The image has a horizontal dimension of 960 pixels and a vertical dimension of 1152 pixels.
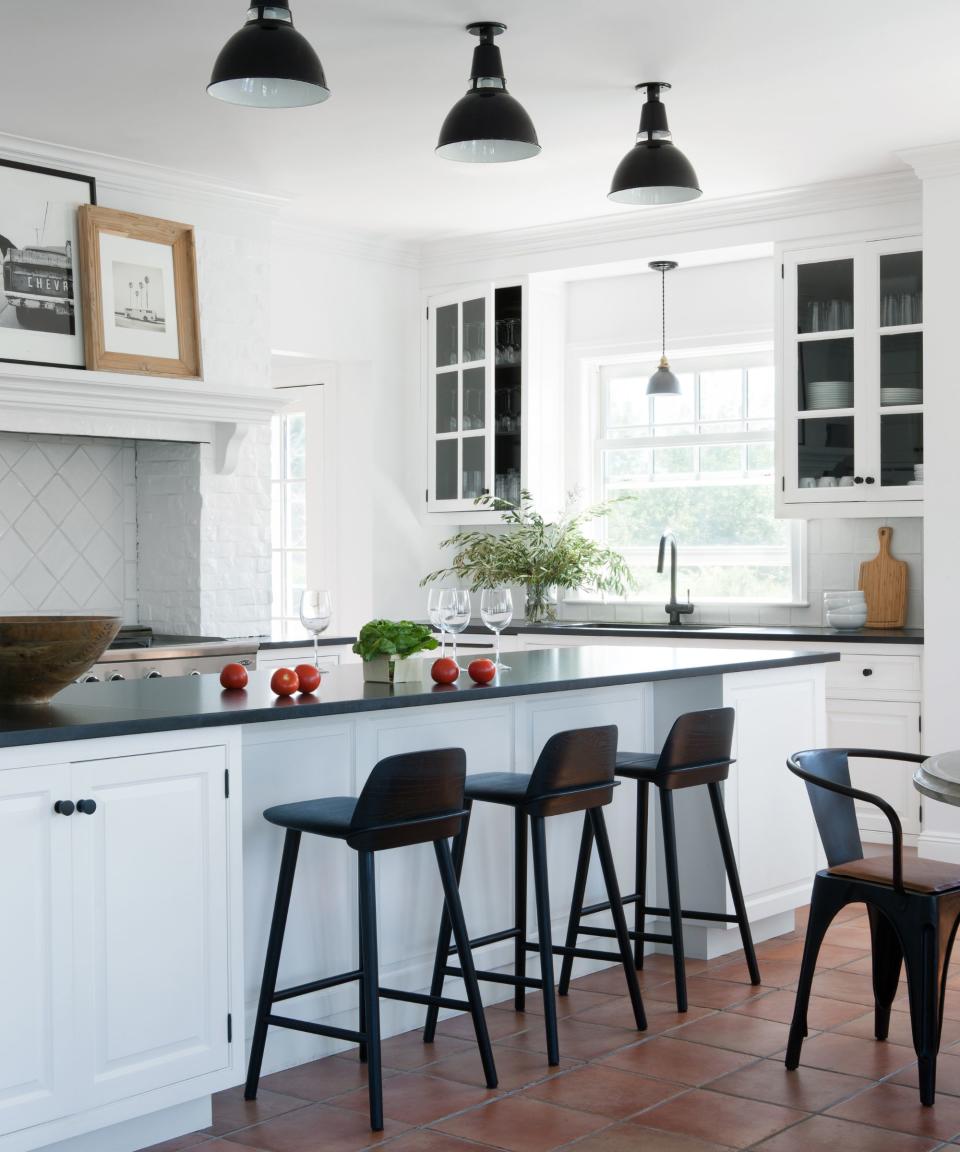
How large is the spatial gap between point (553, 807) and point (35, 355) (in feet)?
9.95

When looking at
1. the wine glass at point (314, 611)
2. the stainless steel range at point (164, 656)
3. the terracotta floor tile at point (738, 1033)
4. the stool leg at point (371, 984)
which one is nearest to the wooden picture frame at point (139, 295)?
the stainless steel range at point (164, 656)

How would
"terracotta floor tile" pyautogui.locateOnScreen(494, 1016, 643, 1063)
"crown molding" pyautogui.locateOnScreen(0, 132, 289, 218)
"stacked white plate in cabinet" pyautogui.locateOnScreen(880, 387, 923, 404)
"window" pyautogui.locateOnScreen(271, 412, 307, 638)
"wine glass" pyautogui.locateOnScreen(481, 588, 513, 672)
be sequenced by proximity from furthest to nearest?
"window" pyautogui.locateOnScreen(271, 412, 307, 638) < "stacked white plate in cabinet" pyautogui.locateOnScreen(880, 387, 923, 404) < "crown molding" pyautogui.locateOnScreen(0, 132, 289, 218) < "wine glass" pyautogui.locateOnScreen(481, 588, 513, 672) < "terracotta floor tile" pyautogui.locateOnScreen(494, 1016, 643, 1063)

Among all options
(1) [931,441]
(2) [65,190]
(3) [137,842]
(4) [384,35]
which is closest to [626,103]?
(4) [384,35]

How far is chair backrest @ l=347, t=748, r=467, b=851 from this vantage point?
310cm

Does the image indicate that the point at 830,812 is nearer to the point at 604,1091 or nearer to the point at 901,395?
the point at 604,1091

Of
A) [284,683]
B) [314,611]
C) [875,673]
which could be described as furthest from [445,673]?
[875,673]

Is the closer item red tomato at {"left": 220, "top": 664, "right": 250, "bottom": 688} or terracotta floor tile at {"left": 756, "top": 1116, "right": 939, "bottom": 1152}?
Answer: terracotta floor tile at {"left": 756, "top": 1116, "right": 939, "bottom": 1152}

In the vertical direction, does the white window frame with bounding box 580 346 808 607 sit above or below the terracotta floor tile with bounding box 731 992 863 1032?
above

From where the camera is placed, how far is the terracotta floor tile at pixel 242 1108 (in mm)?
3154

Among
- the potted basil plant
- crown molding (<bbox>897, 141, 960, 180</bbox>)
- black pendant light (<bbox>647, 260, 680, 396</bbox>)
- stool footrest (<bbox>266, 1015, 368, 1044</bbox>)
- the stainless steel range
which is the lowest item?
stool footrest (<bbox>266, 1015, 368, 1044</bbox>)

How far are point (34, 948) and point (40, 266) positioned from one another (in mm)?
3462

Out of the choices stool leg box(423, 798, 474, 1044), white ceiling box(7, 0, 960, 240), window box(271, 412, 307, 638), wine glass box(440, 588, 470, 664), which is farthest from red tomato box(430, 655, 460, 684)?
window box(271, 412, 307, 638)

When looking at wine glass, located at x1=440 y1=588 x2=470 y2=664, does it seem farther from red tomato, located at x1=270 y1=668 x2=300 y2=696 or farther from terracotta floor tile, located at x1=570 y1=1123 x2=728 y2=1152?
terracotta floor tile, located at x1=570 y1=1123 x2=728 y2=1152

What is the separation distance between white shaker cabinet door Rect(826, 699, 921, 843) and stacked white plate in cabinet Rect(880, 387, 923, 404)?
1.25 meters
